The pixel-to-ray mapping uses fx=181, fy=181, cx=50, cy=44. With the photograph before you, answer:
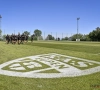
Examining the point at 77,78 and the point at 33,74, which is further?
the point at 33,74

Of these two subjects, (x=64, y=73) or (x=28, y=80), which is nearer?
(x=28, y=80)

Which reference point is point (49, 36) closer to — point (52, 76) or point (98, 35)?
point (98, 35)

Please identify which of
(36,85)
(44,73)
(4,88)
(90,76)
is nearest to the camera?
(4,88)

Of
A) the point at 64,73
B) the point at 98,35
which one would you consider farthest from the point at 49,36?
the point at 64,73

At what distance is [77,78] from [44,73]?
2.12 metres

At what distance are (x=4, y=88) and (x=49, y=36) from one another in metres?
97.0

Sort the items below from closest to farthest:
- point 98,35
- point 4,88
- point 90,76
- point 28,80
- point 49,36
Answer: point 4,88
point 28,80
point 90,76
point 98,35
point 49,36

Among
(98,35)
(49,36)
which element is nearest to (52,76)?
(98,35)

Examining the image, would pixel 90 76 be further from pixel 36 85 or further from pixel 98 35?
pixel 98 35

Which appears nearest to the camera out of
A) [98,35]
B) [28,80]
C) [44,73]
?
[28,80]

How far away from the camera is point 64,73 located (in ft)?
35.5

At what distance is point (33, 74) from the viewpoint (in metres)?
10.5

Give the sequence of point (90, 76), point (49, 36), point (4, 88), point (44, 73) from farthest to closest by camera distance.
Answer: point (49, 36)
point (44, 73)
point (90, 76)
point (4, 88)

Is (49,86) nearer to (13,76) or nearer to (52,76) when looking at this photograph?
(52,76)
